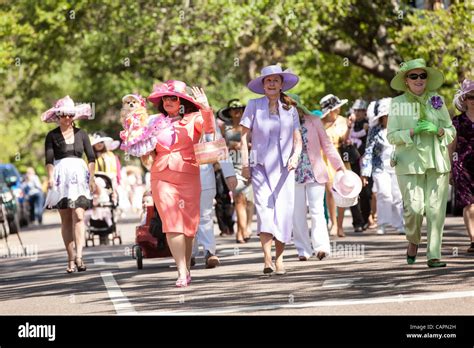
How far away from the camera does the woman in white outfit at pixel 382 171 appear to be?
20716mm

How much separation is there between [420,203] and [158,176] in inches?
102

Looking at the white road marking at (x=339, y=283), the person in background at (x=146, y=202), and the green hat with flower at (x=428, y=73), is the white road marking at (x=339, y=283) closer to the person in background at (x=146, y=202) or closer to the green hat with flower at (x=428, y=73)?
the green hat with flower at (x=428, y=73)

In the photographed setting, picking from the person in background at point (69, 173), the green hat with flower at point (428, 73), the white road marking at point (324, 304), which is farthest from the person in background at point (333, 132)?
the white road marking at point (324, 304)

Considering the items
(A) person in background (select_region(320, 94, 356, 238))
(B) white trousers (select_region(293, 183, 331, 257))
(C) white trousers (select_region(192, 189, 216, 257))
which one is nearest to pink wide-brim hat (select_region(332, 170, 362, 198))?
(B) white trousers (select_region(293, 183, 331, 257))

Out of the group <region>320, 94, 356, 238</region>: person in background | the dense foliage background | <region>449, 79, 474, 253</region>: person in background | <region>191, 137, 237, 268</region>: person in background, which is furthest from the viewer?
the dense foliage background

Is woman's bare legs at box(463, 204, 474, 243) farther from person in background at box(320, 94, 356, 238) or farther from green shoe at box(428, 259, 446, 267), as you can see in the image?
person in background at box(320, 94, 356, 238)

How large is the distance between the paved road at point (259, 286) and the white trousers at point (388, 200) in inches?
64.1

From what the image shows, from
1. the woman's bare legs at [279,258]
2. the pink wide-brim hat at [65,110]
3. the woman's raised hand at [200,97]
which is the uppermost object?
the pink wide-brim hat at [65,110]

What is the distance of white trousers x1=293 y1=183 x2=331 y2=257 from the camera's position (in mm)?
16203

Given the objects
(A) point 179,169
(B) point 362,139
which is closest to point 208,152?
(A) point 179,169

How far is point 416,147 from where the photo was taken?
13.9m

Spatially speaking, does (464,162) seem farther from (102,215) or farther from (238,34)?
(238,34)
